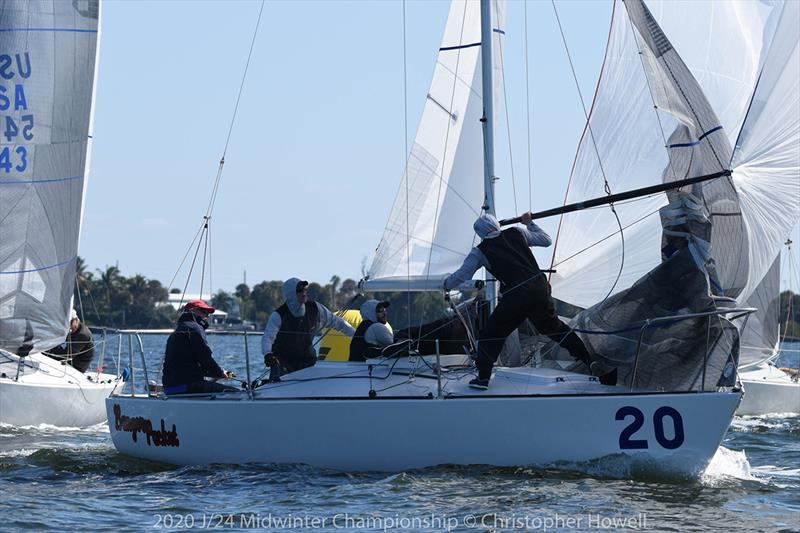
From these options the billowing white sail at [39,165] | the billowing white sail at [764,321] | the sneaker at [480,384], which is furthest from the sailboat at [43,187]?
the billowing white sail at [764,321]

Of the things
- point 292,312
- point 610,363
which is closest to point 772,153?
point 610,363

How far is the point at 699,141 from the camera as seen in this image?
31.7 feet

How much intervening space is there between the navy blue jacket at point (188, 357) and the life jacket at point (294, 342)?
57 centimetres

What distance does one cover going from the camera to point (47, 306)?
48.9ft

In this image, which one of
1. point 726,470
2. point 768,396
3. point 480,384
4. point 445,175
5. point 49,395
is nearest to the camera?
point 480,384

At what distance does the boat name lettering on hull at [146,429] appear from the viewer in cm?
1017

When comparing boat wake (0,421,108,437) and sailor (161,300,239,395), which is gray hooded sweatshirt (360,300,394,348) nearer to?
sailor (161,300,239,395)

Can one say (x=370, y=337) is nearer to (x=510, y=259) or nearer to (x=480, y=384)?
(x=480, y=384)

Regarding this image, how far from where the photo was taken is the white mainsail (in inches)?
→ 366

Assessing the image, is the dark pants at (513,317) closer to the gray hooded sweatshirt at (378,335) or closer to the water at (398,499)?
the water at (398,499)

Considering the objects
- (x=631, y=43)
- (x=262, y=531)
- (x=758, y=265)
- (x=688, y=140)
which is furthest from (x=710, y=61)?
(x=262, y=531)

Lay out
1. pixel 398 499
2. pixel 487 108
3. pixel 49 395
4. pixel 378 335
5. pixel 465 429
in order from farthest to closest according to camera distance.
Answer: pixel 49 395 < pixel 487 108 < pixel 378 335 < pixel 465 429 < pixel 398 499

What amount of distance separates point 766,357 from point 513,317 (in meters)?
9.36

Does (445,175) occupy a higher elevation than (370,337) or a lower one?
higher
